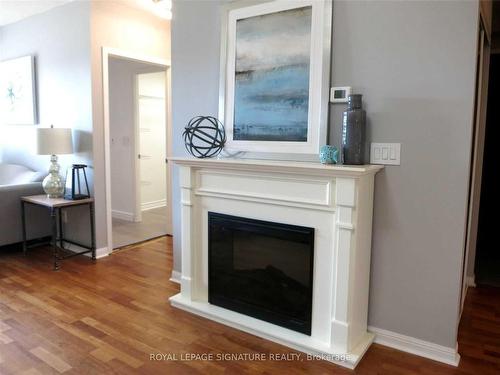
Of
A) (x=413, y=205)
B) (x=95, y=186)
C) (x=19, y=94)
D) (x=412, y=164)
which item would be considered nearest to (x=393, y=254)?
(x=413, y=205)

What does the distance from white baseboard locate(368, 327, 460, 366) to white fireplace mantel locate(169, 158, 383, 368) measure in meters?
0.08

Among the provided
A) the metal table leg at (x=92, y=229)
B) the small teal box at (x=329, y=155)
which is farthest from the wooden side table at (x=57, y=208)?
the small teal box at (x=329, y=155)

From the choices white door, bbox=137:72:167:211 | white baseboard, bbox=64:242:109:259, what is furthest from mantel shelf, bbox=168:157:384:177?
white door, bbox=137:72:167:211

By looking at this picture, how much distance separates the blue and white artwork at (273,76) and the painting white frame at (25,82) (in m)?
2.80

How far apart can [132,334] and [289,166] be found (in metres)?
1.42

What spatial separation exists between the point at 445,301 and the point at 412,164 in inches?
30.3

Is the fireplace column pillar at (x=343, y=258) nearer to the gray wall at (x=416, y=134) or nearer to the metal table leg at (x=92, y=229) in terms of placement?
the gray wall at (x=416, y=134)

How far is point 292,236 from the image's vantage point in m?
2.32

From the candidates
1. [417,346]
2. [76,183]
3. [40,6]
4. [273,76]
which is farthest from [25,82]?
[417,346]

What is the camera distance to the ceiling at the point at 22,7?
3.80m

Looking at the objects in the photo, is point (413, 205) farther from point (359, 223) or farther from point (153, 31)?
point (153, 31)

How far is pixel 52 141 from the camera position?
3.63 m

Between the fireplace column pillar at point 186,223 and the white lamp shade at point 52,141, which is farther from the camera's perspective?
the white lamp shade at point 52,141

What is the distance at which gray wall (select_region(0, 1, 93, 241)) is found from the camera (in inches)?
146
